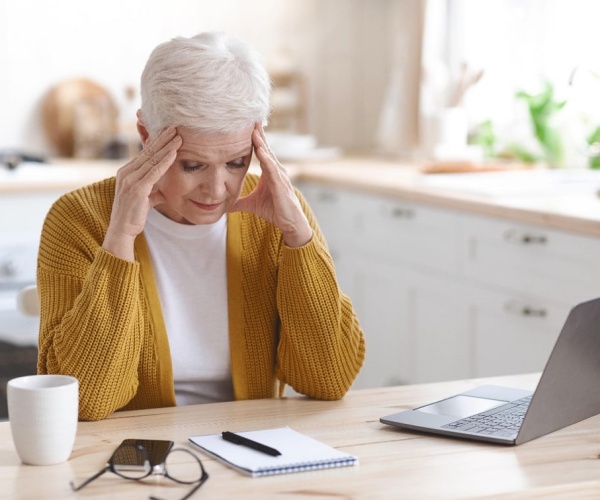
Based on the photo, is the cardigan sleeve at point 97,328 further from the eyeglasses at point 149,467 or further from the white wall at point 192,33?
the white wall at point 192,33

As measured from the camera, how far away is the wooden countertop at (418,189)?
2.55m

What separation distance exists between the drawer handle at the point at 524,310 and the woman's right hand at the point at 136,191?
51.2 inches

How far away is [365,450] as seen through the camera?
4.22ft

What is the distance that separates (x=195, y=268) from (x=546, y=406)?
73cm

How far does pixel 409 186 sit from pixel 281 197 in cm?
146

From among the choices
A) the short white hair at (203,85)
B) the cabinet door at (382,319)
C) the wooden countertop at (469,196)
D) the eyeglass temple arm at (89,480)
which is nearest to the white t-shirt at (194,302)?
the short white hair at (203,85)

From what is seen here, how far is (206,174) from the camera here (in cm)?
170

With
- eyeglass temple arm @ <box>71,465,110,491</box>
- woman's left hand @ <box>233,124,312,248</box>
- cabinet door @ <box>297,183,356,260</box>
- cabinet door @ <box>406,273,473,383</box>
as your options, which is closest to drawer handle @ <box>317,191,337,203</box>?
cabinet door @ <box>297,183,356,260</box>

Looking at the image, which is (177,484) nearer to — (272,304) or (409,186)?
(272,304)

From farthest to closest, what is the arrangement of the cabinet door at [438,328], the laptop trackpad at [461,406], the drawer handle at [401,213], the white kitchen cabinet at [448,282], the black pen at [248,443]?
the drawer handle at [401,213], the cabinet door at [438,328], the white kitchen cabinet at [448,282], the laptop trackpad at [461,406], the black pen at [248,443]

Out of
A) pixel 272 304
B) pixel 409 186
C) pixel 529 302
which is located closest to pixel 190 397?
pixel 272 304

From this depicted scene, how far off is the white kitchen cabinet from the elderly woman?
95 cm

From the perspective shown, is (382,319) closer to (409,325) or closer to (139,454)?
(409,325)

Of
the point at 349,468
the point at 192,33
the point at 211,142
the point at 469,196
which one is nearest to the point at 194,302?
the point at 211,142
